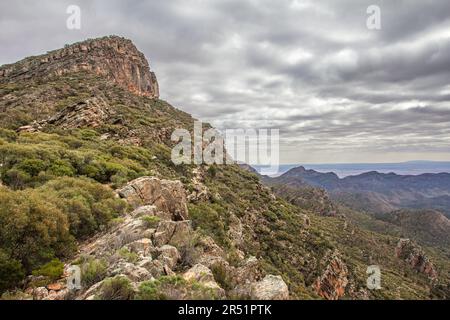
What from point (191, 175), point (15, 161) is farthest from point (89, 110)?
point (15, 161)

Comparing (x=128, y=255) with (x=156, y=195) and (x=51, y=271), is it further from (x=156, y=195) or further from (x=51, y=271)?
(x=156, y=195)

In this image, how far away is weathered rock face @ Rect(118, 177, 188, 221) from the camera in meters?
15.5

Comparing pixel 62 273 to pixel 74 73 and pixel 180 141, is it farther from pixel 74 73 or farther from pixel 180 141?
pixel 74 73

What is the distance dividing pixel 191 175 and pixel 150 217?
77.4ft

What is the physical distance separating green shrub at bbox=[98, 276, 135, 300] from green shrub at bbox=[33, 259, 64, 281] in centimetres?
293

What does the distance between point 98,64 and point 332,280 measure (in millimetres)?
68298

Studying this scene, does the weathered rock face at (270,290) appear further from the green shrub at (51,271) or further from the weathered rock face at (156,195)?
the weathered rock face at (156,195)

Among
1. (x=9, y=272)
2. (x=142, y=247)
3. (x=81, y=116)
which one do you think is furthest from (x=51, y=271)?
(x=81, y=116)

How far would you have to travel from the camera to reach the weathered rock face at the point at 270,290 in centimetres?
690

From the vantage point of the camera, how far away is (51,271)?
8.59 meters

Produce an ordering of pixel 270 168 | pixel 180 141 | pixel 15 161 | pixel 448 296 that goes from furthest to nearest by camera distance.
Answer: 1. pixel 448 296
2. pixel 180 141
3. pixel 270 168
4. pixel 15 161

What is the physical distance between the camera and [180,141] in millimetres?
49031

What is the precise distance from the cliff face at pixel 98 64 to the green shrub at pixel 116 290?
62.0 m
